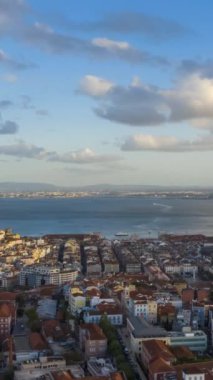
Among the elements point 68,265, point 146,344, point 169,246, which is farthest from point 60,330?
point 169,246

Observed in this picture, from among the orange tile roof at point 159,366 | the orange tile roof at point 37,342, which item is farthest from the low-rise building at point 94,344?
the orange tile roof at point 159,366

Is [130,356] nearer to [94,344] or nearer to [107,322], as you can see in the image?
[94,344]

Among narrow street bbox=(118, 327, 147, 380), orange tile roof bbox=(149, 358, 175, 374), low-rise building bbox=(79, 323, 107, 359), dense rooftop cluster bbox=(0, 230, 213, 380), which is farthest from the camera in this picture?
low-rise building bbox=(79, 323, 107, 359)

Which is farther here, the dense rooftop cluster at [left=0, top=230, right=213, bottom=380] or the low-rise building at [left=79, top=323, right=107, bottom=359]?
the low-rise building at [left=79, top=323, right=107, bottom=359]

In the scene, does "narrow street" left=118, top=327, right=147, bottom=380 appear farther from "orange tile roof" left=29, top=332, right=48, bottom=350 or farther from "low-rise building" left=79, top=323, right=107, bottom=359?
"orange tile roof" left=29, top=332, right=48, bottom=350

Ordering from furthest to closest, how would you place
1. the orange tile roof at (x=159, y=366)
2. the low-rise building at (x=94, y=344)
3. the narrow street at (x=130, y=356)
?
the low-rise building at (x=94, y=344) → the narrow street at (x=130, y=356) → the orange tile roof at (x=159, y=366)

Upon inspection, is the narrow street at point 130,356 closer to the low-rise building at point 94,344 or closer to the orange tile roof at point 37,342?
the low-rise building at point 94,344

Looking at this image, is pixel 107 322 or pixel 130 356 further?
pixel 107 322

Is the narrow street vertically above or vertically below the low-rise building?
below

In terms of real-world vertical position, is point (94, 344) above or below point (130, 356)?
above

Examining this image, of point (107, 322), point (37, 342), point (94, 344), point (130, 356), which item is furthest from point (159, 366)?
point (107, 322)

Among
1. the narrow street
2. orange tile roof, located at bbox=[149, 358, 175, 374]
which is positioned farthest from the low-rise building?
orange tile roof, located at bbox=[149, 358, 175, 374]

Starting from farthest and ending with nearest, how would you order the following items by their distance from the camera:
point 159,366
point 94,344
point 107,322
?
point 107,322 < point 94,344 < point 159,366
